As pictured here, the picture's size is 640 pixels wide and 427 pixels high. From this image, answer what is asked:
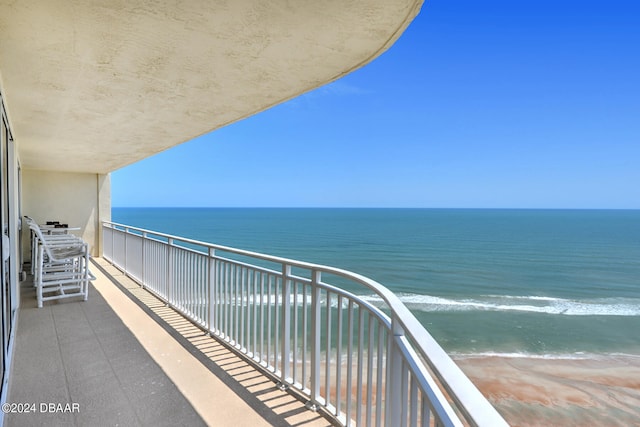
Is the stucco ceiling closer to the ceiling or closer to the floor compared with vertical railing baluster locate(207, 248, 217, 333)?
closer to the ceiling

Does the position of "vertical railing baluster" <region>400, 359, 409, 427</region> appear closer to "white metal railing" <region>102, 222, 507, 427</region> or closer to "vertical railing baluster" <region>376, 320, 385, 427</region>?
"white metal railing" <region>102, 222, 507, 427</region>

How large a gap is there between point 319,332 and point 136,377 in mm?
1424

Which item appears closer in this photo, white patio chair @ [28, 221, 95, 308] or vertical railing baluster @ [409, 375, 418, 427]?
vertical railing baluster @ [409, 375, 418, 427]

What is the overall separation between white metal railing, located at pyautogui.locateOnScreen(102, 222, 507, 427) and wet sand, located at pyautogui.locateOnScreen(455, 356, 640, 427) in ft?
12.8

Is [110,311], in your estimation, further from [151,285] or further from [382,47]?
[382,47]

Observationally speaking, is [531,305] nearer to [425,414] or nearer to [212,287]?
[212,287]

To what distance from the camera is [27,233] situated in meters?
7.41

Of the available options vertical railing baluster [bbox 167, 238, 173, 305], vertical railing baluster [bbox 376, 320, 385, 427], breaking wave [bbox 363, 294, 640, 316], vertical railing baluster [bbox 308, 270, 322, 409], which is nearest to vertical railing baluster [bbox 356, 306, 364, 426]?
vertical railing baluster [bbox 376, 320, 385, 427]

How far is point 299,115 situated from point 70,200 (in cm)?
4440

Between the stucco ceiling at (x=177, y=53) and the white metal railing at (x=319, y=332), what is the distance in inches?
49.7

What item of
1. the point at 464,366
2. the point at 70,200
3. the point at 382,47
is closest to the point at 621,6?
the point at 464,366

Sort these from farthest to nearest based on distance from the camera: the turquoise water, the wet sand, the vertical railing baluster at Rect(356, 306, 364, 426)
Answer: the turquoise water, the wet sand, the vertical railing baluster at Rect(356, 306, 364, 426)

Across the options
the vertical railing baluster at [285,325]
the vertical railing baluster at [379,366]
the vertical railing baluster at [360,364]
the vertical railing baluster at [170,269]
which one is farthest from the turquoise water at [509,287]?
the vertical railing baluster at [379,366]

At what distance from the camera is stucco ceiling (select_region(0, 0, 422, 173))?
1.51m
